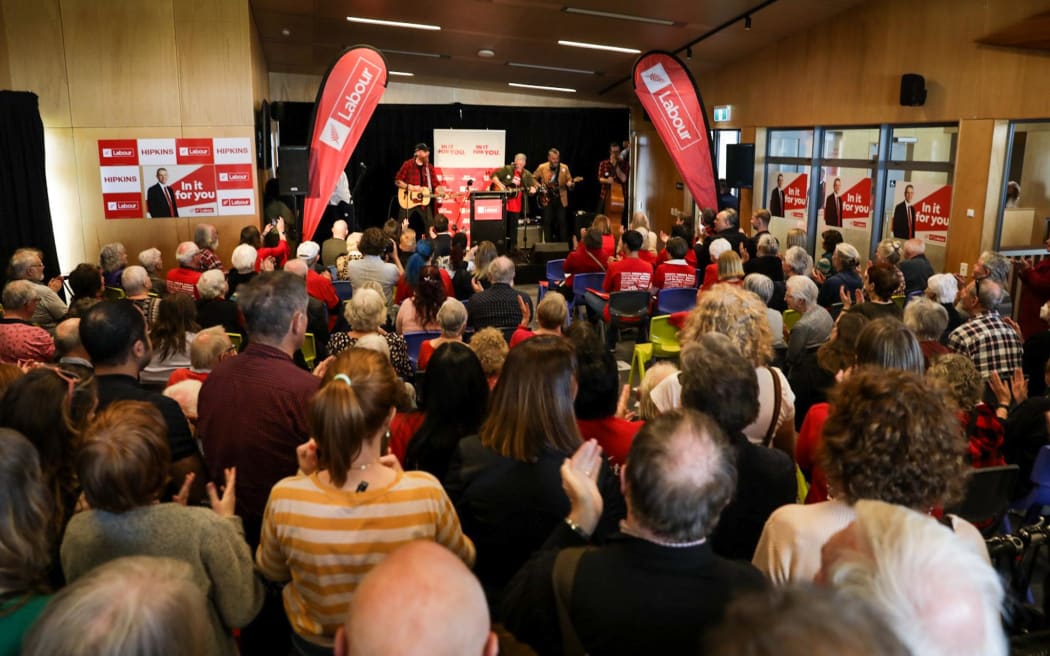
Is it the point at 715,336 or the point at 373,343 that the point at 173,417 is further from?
the point at 715,336

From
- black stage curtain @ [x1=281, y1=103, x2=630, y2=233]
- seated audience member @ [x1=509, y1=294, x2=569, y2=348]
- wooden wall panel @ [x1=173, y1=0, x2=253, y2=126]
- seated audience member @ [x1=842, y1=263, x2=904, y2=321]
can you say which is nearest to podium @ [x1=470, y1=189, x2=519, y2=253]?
black stage curtain @ [x1=281, y1=103, x2=630, y2=233]

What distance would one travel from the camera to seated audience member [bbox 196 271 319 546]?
252 cm

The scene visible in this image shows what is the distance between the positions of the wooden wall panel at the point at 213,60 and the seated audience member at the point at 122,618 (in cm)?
794

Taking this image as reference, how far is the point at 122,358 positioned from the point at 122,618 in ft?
6.21

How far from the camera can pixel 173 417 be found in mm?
2629

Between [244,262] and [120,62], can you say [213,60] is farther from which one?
[244,262]

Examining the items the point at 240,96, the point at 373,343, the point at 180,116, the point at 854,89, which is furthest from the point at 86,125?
the point at 854,89

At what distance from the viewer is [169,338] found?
3.97 meters

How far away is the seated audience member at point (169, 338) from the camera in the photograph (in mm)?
3951

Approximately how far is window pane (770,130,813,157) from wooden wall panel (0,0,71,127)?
9.13m

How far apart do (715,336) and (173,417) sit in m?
1.90

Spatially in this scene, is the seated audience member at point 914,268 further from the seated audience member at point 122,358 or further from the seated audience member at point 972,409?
the seated audience member at point 122,358

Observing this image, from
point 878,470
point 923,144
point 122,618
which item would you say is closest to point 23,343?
point 122,618

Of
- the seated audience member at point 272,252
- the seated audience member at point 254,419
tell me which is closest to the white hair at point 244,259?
the seated audience member at point 272,252
